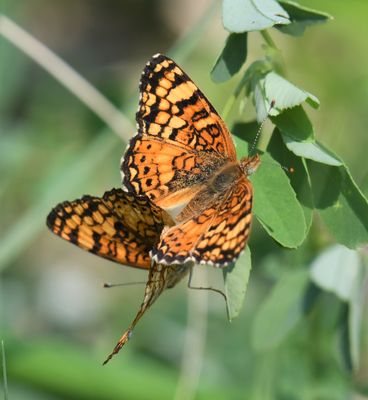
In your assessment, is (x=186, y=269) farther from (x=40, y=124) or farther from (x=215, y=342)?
(x=40, y=124)

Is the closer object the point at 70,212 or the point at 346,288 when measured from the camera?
the point at 70,212

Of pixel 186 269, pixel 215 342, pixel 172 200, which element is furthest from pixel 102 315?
pixel 186 269

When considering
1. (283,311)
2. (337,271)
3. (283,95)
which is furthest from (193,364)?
(283,95)

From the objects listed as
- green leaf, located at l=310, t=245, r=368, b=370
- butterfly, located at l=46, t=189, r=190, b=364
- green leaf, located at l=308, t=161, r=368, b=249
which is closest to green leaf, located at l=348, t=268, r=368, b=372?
green leaf, located at l=310, t=245, r=368, b=370

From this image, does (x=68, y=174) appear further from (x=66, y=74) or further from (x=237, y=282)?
(x=237, y=282)

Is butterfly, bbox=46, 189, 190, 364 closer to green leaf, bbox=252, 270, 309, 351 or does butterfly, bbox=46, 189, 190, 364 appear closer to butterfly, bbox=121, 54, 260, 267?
butterfly, bbox=121, 54, 260, 267

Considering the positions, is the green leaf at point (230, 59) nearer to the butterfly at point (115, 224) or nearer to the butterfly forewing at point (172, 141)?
the butterfly forewing at point (172, 141)
